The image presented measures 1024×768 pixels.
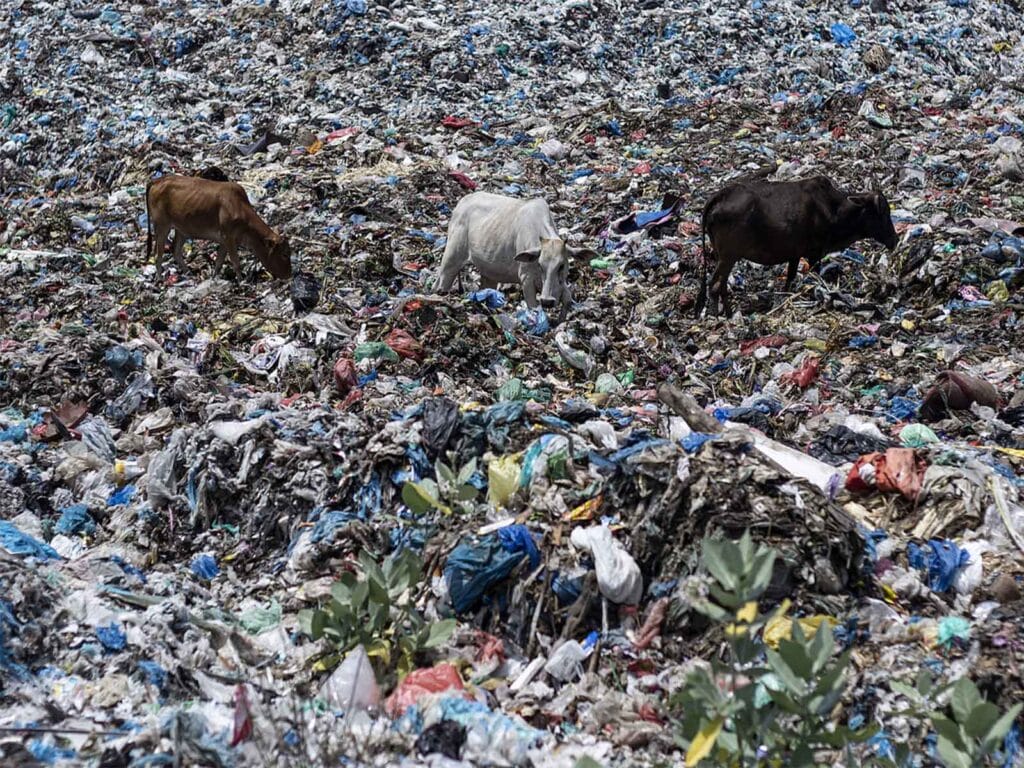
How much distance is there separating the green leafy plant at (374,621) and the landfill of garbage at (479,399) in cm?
3

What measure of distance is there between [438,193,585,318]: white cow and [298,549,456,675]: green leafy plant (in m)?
4.97

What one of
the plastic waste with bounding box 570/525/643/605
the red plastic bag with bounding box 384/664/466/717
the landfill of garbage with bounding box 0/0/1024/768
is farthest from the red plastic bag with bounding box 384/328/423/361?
the red plastic bag with bounding box 384/664/466/717

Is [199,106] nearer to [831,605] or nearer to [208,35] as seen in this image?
[208,35]

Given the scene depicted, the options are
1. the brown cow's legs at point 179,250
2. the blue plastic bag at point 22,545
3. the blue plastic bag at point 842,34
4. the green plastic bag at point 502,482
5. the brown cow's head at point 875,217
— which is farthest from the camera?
the blue plastic bag at point 842,34

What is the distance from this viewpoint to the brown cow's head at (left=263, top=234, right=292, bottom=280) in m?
10.6

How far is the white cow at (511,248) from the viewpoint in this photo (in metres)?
9.10

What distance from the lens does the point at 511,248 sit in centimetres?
948

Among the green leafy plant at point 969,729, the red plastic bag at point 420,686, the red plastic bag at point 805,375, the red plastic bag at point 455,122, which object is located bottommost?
the red plastic bag at point 455,122

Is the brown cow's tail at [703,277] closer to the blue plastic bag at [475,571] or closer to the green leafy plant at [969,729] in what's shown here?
the blue plastic bag at [475,571]

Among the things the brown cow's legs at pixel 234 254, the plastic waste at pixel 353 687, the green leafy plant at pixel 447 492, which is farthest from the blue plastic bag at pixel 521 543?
the brown cow's legs at pixel 234 254

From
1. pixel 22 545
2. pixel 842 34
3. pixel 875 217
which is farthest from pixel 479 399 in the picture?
pixel 842 34

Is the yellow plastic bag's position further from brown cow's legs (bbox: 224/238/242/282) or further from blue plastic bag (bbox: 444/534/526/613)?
brown cow's legs (bbox: 224/238/242/282)

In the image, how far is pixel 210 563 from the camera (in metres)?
5.44

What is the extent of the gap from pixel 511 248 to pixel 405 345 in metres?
1.85
